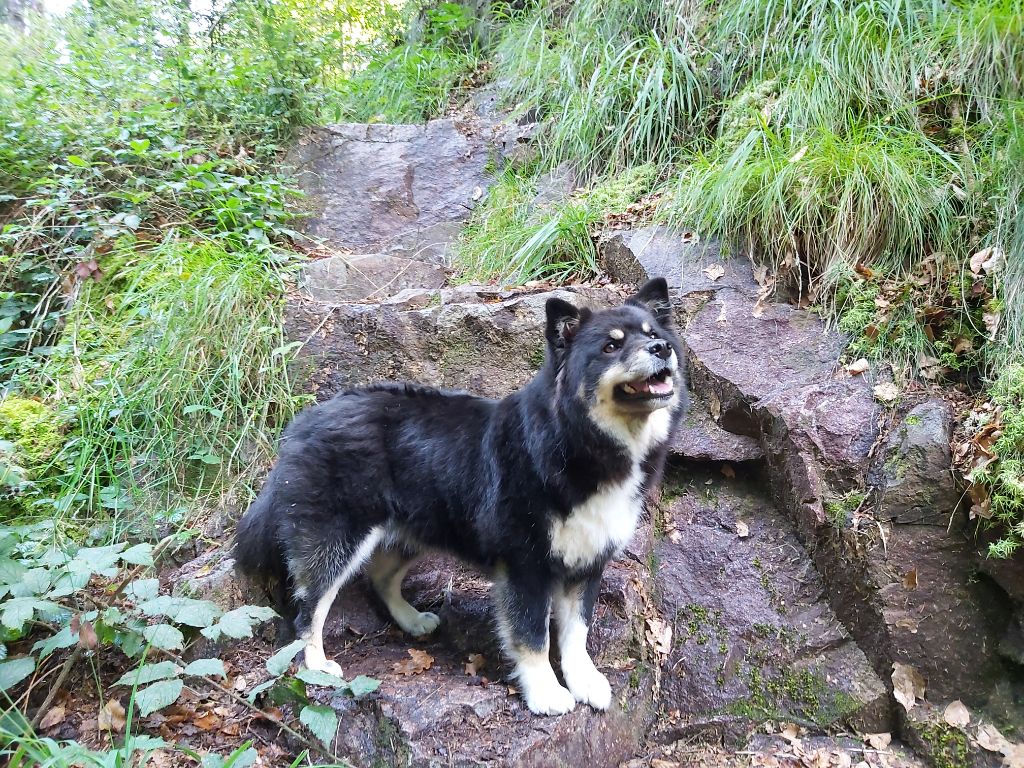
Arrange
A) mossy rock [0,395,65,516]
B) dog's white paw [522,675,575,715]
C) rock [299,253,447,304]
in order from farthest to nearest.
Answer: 1. rock [299,253,447,304]
2. mossy rock [0,395,65,516]
3. dog's white paw [522,675,575,715]

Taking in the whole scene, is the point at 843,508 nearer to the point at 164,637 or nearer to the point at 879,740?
the point at 879,740

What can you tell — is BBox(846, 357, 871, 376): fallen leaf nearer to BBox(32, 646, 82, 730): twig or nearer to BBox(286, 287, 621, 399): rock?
BBox(286, 287, 621, 399): rock

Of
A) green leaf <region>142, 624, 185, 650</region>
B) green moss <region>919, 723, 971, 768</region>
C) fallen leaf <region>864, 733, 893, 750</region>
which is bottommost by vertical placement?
fallen leaf <region>864, 733, 893, 750</region>

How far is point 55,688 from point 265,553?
966 millimetres

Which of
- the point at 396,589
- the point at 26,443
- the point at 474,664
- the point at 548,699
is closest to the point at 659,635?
the point at 548,699

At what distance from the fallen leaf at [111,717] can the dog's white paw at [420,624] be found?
1350 millimetres

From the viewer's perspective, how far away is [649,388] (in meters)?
2.90

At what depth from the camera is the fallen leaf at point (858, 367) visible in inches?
152

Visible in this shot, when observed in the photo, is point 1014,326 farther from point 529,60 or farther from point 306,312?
point 529,60

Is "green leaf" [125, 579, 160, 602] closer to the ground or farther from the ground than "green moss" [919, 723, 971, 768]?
farther from the ground

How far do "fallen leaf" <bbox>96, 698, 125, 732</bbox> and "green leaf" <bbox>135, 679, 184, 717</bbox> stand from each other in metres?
0.62

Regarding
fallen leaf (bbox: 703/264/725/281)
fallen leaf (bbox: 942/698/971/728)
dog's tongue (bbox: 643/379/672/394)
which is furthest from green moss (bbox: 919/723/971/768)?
fallen leaf (bbox: 703/264/725/281)

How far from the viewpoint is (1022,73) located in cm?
413

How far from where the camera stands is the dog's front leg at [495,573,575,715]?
9.70 ft
